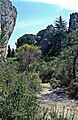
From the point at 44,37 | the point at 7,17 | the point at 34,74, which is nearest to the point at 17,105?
the point at 34,74

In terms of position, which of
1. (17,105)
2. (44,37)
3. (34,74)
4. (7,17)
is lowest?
(44,37)

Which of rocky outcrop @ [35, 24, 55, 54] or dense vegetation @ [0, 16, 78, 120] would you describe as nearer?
dense vegetation @ [0, 16, 78, 120]

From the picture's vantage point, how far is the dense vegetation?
5.33 m

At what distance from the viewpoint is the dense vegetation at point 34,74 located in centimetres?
533

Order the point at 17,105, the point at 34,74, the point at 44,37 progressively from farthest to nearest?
the point at 44,37, the point at 34,74, the point at 17,105

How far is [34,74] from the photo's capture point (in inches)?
842

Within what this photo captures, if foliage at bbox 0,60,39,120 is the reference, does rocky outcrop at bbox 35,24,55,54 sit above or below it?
below

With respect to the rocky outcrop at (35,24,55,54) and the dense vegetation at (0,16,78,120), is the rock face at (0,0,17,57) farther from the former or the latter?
the rocky outcrop at (35,24,55,54)

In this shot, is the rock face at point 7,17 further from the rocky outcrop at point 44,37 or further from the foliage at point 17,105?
the foliage at point 17,105

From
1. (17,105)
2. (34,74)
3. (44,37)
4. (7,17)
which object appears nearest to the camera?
(17,105)

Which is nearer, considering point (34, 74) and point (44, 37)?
point (34, 74)

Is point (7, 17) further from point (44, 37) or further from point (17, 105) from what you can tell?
point (17, 105)

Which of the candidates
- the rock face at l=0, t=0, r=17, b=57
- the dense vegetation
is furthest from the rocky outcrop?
the rock face at l=0, t=0, r=17, b=57

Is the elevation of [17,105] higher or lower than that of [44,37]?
higher
